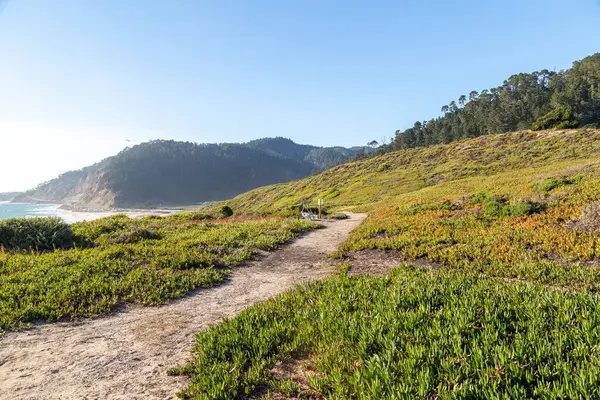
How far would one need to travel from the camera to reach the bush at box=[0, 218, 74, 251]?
14.5m

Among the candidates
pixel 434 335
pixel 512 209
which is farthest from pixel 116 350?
pixel 512 209

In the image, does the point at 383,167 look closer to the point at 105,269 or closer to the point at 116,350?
the point at 105,269

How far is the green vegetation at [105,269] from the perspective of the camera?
25.2 feet

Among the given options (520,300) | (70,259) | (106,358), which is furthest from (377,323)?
(70,259)

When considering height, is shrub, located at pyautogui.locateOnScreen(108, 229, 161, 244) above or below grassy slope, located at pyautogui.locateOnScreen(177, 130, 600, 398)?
above

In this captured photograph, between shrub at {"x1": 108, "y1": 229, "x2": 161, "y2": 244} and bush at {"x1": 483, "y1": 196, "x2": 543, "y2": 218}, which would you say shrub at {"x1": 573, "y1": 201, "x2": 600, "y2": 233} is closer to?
bush at {"x1": 483, "y1": 196, "x2": 543, "y2": 218}

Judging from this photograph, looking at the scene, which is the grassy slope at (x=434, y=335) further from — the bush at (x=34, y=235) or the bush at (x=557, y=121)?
the bush at (x=557, y=121)

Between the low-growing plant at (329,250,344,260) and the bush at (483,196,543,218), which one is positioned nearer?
the low-growing plant at (329,250,344,260)

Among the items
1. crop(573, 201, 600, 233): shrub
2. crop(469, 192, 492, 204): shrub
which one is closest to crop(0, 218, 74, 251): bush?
crop(573, 201, 600, 233): shrub

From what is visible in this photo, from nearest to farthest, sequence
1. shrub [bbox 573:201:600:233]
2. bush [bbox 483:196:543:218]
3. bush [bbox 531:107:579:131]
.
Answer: shrub [bbox 573:201:600:233] < bush [bbox 483:196:543:218] < bush [bbox 531:107:579:131]

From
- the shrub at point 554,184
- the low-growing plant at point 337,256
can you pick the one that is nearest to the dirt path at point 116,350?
Answer: the low-growing plant at point 337,256

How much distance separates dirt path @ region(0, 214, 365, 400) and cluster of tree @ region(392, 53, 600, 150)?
10006cm

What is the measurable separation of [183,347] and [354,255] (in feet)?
27.4

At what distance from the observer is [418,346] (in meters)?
4.05
